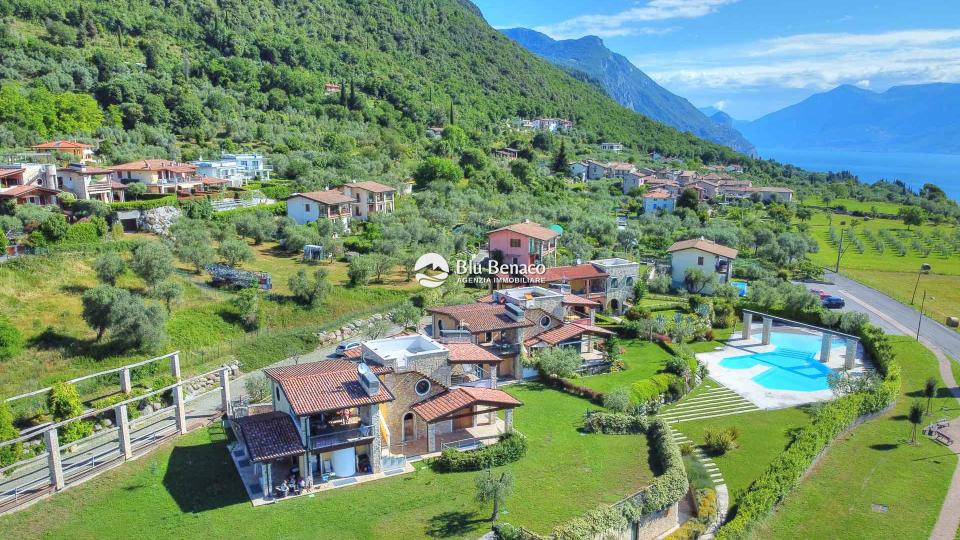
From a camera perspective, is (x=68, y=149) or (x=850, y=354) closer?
(x=850, y=354)

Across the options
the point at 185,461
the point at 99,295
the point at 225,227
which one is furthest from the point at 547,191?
the point at 185,461

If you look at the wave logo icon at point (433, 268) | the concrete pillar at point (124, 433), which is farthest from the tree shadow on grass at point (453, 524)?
the wave logo icon at point (433, 268)

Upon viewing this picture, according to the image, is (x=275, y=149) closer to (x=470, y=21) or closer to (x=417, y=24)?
(x=417, y=24)

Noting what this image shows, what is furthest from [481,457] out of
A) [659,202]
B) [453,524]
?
[659,202]

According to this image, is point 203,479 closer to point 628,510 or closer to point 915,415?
point 628,510

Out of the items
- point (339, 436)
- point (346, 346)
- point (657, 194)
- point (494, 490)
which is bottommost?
point (346, 346)

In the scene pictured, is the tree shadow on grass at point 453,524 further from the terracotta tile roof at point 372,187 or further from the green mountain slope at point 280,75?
the green mountain slope at point 280,75

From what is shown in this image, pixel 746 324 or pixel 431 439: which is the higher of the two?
pixel 746 324
